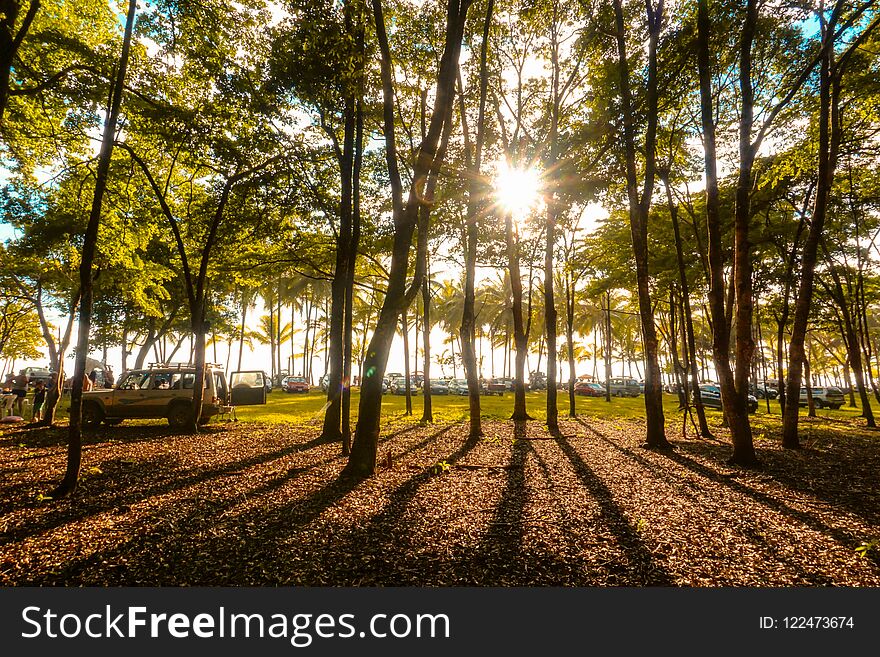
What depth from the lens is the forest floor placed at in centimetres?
389

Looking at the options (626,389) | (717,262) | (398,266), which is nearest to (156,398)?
(398,266)

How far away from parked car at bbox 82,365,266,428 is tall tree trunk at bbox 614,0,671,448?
1366cm

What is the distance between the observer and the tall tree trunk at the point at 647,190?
9.84 meters

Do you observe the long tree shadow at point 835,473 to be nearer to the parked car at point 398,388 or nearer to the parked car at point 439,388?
the parked car at point 439,388

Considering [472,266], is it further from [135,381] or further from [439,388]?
[439,388]

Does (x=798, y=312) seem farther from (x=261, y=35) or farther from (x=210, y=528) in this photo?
(x=261, y=35)

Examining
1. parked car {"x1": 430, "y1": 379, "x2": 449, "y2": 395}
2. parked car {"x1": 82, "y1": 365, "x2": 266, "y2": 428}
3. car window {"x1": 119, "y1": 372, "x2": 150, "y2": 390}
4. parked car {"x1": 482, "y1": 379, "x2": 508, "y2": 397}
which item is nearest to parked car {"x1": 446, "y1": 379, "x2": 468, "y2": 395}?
parked car {"x1": 430, "y1": 379, "x2": 449, "y2": 395}

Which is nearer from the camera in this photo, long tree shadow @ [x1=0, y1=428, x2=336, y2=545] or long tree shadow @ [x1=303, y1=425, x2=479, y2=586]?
long tree shadow @ [x1=303, y1=425, x2=479, y2=586]

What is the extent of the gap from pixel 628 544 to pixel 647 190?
880cm

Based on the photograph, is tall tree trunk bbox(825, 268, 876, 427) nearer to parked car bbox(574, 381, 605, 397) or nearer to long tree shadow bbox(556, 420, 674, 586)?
long tree shadow bbox(556, 420, 674, 586)

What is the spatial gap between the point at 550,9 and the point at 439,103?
797cm

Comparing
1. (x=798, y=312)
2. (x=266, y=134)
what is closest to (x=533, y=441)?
(x=798, y=312)

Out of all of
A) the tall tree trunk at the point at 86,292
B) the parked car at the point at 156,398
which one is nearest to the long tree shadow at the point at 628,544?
the tall tree trunk at the point at 86,292

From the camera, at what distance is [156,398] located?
1390 centimetres
